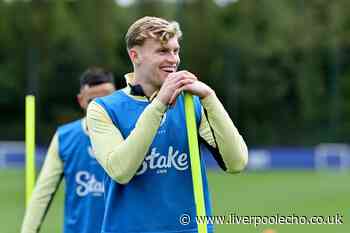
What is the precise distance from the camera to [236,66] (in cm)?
3453

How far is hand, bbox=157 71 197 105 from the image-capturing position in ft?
13.9

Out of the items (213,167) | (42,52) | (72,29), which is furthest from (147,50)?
(72,29)

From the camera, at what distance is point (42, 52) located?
3506 cm

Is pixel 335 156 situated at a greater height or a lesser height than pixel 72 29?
lesser

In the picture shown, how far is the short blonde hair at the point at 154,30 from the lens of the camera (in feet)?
14.6

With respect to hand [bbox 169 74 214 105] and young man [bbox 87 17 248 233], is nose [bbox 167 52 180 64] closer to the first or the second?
young man [bbox 87 17 248 233]

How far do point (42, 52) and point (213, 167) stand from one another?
8.50m

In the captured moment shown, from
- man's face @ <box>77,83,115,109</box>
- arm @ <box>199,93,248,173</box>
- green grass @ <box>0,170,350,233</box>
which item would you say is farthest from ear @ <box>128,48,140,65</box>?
green grass @ <box>0,170,350,233</box>

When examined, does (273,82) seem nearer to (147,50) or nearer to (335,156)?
(335,156)

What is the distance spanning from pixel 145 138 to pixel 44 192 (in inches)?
98.7

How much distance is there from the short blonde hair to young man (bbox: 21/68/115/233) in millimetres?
2314

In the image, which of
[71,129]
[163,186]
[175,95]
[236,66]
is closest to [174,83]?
[175,95]

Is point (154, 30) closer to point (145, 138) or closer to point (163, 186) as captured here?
point (145, 138)

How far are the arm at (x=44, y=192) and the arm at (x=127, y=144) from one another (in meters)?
2.10
